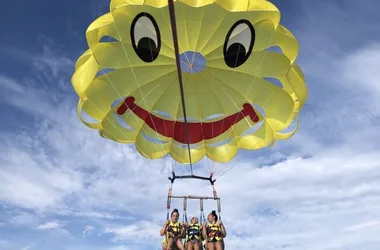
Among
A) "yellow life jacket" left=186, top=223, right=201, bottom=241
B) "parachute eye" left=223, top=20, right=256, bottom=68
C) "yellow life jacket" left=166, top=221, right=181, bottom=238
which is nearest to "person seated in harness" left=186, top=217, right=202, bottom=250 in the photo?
"yellow life jacket" left=186, top=223, right=201, bottom=241

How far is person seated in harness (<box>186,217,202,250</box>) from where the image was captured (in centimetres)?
1209

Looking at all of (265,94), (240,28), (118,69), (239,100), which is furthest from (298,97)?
(118,69)

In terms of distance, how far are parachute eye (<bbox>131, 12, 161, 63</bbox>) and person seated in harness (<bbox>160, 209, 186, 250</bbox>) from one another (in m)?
4.57

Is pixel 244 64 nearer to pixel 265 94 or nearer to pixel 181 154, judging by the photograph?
pixel 265 94

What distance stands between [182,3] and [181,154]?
5.41 metres

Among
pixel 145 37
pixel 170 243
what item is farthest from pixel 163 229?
pixel 145 37

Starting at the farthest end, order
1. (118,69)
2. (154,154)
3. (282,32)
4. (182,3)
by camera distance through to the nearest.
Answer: (154,154) → (118,69) → (282,32) → (182,3)

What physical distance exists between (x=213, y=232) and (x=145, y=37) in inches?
222

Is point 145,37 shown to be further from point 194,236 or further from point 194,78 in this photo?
point 194,236

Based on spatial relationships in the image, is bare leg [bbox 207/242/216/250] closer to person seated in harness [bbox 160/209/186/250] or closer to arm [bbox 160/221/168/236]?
person seated in harness [bbox 160/209/186/250]

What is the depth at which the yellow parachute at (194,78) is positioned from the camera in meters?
11.5

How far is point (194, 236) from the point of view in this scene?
12180mm

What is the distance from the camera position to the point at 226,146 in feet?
47.6

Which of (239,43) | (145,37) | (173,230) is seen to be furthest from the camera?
(173,230)
